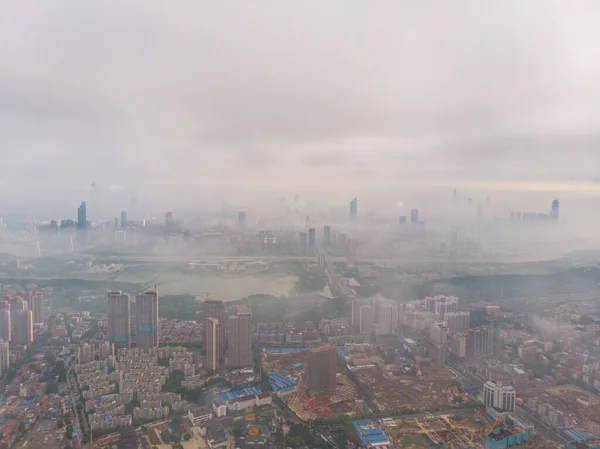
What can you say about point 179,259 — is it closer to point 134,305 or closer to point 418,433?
point 134,305

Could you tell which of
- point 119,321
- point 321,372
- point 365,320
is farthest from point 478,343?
point 119,321

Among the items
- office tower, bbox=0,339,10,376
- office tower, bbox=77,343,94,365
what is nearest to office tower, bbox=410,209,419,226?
office tower, bbox=77,343,94,365

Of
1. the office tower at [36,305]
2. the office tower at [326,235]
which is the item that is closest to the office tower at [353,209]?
the office tower at [326,235]

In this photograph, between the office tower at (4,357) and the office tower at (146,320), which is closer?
the office tower at (4,357)

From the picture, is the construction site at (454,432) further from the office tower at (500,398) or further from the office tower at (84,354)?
the office tower at (84,354)

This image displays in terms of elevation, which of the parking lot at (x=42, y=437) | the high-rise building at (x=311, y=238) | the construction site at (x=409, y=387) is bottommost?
the parking lot at (x=42, y=437)

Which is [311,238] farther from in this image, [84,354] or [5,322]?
[5,322]

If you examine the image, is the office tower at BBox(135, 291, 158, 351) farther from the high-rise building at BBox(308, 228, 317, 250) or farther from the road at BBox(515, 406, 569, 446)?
the road at BBox(515, 406, 569, 446)
